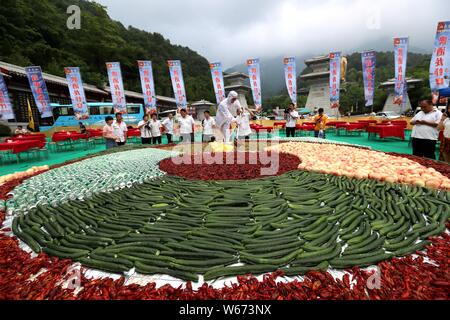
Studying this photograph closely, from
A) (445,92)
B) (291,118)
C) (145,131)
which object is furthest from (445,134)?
(145,131)

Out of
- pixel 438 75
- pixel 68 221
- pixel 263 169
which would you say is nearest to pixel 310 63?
pixel 438 75

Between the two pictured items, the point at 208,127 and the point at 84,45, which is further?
the point at 84,45

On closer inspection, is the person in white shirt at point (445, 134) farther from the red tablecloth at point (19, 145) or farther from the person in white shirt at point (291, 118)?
the red tablecloth at point (19, 145)

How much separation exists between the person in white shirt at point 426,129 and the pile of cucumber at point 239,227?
3.67 meters

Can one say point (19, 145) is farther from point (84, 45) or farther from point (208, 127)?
point (84, 45)

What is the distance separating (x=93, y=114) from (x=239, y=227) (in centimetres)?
2513

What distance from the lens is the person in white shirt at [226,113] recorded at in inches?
292

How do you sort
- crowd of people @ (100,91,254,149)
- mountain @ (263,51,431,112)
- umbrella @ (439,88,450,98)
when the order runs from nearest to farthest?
crowd of people @ (100,91,254,149) → umbrella @ (439,88,450,98) → mountain @ (263,51,431,112)

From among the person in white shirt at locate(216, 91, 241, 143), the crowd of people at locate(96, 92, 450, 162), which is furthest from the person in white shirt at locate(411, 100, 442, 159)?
the person in white shirt at locate(216, 91, 241, 143)

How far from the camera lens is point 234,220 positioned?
277 centimetres

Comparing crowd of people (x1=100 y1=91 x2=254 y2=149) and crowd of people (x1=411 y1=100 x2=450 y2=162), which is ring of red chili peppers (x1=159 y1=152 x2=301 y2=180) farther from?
crowd of people (x1=411 y1=100 x2=450 y2=162)

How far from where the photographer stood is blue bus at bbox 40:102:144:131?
21.8m

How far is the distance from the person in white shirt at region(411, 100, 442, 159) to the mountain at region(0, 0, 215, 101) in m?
27.6

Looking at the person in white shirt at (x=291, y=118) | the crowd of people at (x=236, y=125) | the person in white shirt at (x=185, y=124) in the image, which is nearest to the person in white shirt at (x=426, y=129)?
the crowd of people at (x=236, y=125)
